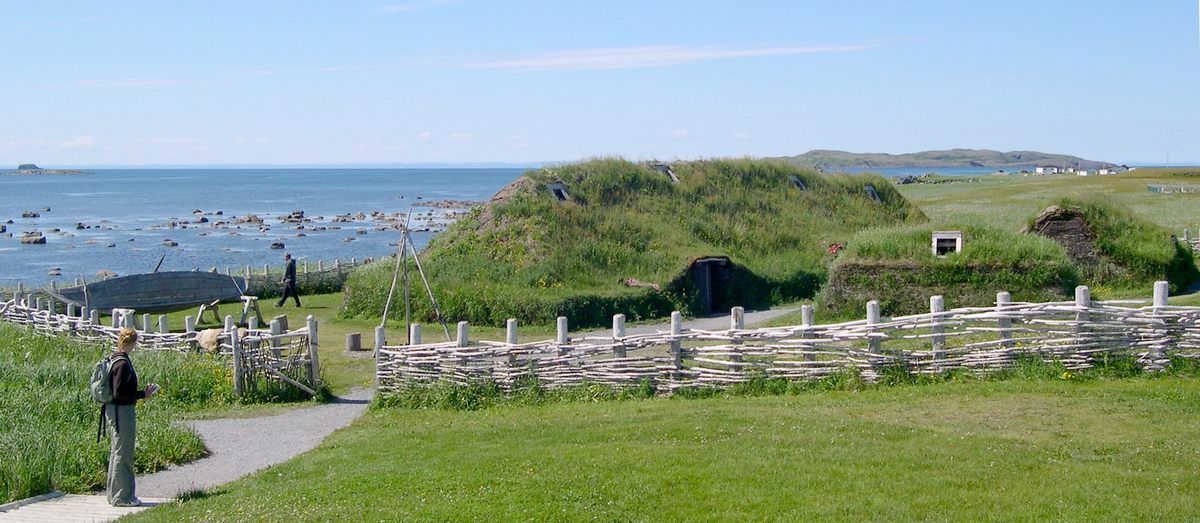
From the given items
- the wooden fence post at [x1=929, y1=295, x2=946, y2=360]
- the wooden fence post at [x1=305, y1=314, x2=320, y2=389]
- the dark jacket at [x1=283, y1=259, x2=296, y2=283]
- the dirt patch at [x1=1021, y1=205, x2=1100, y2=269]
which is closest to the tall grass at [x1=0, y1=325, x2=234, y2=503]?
the wooden fence post at [x1=305, y1=314, x2=320, y2=389]

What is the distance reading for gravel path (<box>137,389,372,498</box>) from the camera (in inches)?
544

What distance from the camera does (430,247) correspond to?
3444 centimetres

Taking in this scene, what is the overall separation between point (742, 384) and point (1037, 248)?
548 inches

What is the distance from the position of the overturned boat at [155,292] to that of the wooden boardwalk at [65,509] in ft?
66.8

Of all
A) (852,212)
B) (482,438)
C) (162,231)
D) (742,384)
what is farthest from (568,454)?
(162,231)

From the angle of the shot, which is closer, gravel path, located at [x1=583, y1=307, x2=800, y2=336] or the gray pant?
the gray pant

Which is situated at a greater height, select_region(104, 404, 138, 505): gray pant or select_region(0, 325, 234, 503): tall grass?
select_region(104, 404, 138, 505): gray pant

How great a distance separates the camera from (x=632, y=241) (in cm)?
3344

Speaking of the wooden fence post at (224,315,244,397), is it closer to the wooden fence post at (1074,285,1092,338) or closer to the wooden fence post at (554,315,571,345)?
the wooden fence post at (554,315,571,345)

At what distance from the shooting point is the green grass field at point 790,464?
1013 centimetres

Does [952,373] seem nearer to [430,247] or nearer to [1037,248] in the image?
[1037,248]

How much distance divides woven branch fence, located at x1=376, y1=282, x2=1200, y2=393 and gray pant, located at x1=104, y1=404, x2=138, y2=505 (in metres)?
6.82

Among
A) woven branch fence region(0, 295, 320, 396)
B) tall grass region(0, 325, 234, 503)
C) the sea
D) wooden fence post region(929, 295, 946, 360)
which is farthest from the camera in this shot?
the sea

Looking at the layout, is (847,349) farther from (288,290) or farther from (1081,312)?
(288,290)
